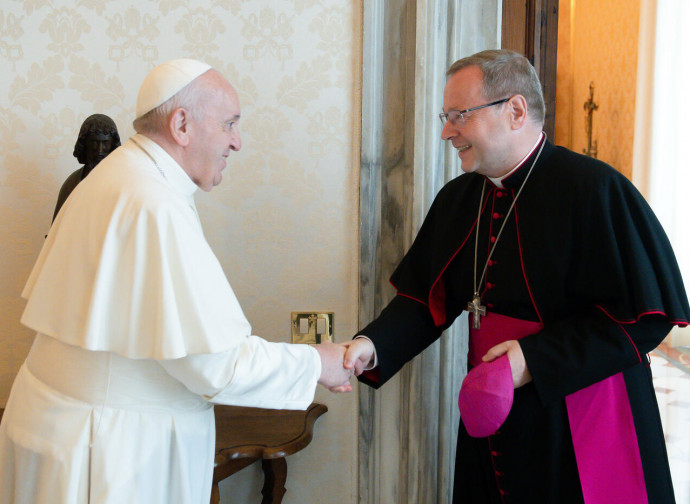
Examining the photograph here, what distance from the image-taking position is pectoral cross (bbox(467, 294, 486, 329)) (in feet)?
6.34

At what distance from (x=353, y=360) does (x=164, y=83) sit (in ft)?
3.17

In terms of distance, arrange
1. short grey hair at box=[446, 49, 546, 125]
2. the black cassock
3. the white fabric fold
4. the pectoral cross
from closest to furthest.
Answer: the white fabric fold
the black cassock
short grey hair at box=[446, 49, 546, 125]
the pectoral cross

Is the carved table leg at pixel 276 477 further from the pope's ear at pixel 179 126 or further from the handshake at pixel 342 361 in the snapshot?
the pope's ear at pixel 179 126

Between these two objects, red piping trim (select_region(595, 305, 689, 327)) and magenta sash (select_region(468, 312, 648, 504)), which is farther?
magenta sash (select_region(468, 312, 648, 504))

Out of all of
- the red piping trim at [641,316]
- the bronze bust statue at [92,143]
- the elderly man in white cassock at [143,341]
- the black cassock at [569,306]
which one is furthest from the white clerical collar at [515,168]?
the bronze bust statue at [92,143]

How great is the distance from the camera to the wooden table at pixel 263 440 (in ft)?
7.16

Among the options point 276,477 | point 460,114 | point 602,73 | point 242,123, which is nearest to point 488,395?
point 460,114

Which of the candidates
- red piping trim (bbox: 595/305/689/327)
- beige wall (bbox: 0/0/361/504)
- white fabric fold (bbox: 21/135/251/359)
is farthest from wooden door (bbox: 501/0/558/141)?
white fabric fold (bbox: 21/135/251/359)

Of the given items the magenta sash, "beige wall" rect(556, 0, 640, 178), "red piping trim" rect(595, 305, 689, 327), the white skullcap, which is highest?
"beige wall" rect(556, 0, 640, 178)

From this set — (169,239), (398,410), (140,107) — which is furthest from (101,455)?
(398,410)

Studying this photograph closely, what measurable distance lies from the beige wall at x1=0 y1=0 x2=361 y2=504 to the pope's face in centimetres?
73

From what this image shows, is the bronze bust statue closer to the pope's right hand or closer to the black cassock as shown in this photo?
the pope's right hand

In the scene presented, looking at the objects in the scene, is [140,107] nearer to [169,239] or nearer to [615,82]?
[169,239]

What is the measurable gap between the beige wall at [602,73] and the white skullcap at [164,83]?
16.8ft
